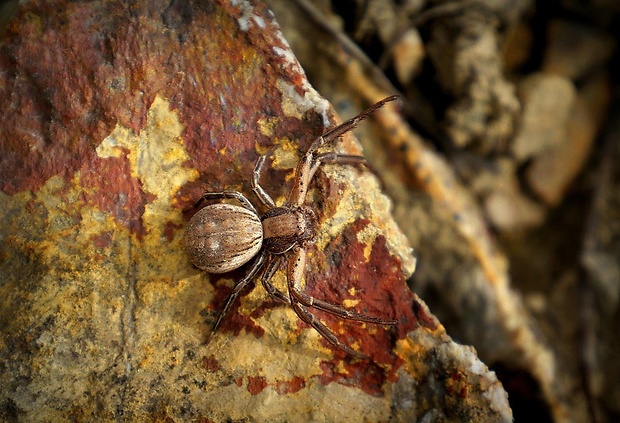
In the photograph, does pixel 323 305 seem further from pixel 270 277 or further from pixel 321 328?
pixel 270 277

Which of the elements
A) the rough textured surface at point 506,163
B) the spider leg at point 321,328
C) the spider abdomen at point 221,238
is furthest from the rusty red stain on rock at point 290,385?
the rough textured surface at point 506,163

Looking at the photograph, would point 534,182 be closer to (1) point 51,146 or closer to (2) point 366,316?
(2) point 366,316

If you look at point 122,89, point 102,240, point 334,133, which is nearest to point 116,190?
point 102,240

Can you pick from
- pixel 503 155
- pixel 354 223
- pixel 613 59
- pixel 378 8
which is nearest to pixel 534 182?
pixel 503 155

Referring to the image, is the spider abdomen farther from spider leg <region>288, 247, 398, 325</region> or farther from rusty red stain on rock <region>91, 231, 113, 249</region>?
rusty red stain on rock <region>91, 231, 113, 249</region>

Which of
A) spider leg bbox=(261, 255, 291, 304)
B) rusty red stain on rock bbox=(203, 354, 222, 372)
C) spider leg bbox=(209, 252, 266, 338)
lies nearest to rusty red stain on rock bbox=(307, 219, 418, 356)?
spider leg bbox=(261, 255, 291, 304)

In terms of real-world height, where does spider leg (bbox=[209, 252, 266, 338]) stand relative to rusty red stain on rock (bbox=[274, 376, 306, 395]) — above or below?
above
